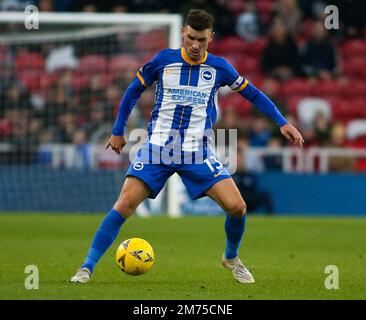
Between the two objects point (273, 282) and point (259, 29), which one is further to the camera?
point (259, 29)

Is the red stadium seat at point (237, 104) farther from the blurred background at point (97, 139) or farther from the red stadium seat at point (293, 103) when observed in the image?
the blurred background at point (97, 139)

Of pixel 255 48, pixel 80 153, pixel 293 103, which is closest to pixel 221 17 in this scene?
pixel 255 48

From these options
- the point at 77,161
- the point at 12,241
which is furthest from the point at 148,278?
the point at 77,161

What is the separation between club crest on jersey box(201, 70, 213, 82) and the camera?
8.23 metres

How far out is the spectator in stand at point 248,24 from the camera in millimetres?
22469

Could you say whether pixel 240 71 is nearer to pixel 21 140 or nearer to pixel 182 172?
pixel 21 140

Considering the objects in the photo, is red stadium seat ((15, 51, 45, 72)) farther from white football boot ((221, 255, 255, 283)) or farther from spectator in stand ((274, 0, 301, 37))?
white football boot ((221, 255, 255, 283))

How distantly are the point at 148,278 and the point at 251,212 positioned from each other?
9531 mm

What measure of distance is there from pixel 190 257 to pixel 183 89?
9.43ft

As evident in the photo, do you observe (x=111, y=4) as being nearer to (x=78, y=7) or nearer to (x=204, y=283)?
(x=78, y=7)

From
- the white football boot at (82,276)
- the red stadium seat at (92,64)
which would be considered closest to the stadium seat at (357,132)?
the red stadium seat at (92,64)

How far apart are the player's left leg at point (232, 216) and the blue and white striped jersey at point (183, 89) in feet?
1.33

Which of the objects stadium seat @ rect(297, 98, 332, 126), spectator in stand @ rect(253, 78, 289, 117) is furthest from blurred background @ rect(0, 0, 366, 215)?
stadium seat @ rect(297, 98, 332, 126)

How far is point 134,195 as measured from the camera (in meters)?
8.00
